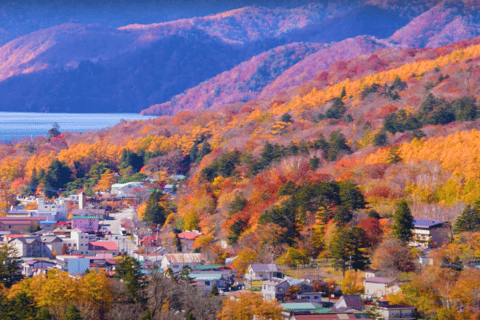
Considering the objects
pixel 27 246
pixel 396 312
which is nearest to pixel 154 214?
pixel 27 246

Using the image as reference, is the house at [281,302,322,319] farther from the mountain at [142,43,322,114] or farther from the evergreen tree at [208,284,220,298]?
the mountain at [142,43,322,114]

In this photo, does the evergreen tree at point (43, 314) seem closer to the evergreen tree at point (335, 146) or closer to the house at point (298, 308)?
the house at point (298, 308)

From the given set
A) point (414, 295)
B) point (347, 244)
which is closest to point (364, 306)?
point (414, 295)

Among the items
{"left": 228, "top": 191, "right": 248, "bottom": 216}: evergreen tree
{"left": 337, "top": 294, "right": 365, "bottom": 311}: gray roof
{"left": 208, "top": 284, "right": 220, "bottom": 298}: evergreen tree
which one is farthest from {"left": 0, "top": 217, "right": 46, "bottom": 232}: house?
{"left": 337, "top": 294, "right": 365, "bottom": 311}: gray roof

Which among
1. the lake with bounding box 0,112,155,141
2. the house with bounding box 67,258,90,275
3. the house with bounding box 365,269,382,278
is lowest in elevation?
the house with bounding box 365,269,382,278

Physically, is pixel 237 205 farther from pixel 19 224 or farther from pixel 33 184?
pixel 33 184

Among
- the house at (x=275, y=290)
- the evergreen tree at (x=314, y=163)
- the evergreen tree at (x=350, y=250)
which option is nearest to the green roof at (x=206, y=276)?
the house at (x=275, y=290)
